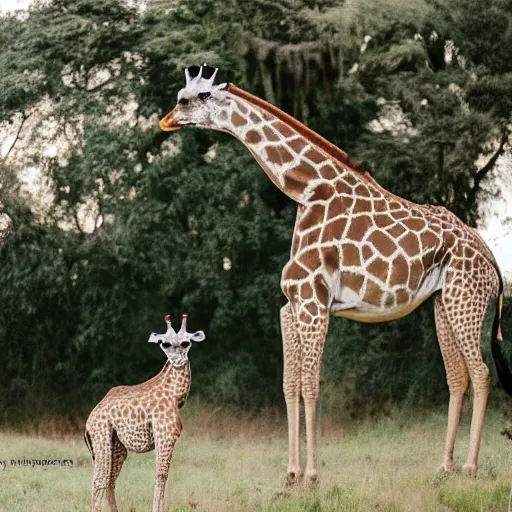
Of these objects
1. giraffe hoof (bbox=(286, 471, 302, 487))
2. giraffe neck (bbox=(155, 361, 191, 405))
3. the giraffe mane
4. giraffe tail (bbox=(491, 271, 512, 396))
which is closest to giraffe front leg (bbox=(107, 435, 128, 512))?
giraffe neck (bbox=(155, 361, 191, 405))

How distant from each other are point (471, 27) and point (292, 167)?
236 cm

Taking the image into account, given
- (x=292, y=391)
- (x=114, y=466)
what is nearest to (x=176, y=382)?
(x=114, y=466)

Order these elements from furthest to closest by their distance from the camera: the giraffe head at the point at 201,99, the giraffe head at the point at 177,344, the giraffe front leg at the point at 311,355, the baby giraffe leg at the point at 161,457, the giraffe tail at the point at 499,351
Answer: the giraffe tail at the point at 499,351 → the giraffe head at the point at 201,99 → the giraffe front leg at the point at 311,355 → the giraffe head at the point at 177,344 → the baby giraffe leg at the point at 161,457

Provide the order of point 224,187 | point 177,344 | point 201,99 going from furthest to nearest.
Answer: point 224,187 → point 201,99 → point 177,344

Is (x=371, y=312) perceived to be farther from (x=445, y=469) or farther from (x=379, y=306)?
(x=445, y=469)

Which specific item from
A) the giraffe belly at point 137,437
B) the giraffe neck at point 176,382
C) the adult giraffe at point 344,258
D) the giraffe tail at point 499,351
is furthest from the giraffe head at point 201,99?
the giraffe tail at point 499,351

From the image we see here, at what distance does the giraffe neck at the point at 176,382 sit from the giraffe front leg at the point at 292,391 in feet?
2.50

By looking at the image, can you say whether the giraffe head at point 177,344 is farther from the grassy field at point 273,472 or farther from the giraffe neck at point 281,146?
the giraffe neck at point 281,146

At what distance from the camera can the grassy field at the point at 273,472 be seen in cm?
732

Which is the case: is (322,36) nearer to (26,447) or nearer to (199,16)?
(199,16)

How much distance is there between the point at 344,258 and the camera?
7.41 meters

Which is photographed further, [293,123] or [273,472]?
[273,472]

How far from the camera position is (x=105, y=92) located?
9.20 meters

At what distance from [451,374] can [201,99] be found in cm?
242
